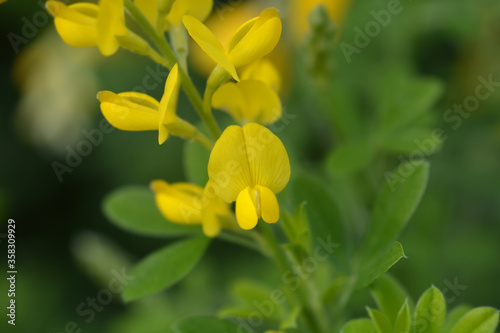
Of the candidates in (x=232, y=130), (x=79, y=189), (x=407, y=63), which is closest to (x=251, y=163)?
(x=232, y=130)

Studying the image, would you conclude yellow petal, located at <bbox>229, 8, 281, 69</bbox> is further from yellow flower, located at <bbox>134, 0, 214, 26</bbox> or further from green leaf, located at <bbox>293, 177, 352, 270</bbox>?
green leaf, located at <bbox>293, 177, 352, 270</bbox>

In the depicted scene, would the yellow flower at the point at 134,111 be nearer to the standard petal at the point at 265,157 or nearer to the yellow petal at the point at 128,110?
the yellow petal at the point at 128,110

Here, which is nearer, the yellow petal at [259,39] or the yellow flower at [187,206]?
the yellow petal at [259,39]

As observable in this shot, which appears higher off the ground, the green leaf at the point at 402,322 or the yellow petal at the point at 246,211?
the yellow petal at the point at 246,211

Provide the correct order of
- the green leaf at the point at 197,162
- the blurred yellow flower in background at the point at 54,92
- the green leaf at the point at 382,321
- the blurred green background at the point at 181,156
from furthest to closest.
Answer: the blurred yellow flower in background at the point at 54,92 → the blurred green background at the point at 181,156 → the green leaf at the point at 197,162 → the green leaf at the point at 382,321

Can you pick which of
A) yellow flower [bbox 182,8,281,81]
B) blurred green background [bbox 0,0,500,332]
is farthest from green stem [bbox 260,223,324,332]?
blurred green background [bbox 0,0,500,332]

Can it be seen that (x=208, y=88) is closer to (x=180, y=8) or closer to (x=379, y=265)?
(x=180, y=8)

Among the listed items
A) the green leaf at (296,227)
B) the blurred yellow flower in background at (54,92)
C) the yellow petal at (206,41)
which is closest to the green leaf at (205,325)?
the green leaf at (296,227)

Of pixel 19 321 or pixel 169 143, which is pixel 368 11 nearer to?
pixel 169 143
